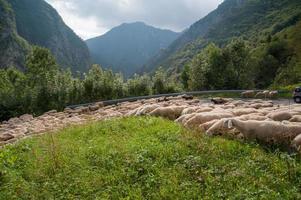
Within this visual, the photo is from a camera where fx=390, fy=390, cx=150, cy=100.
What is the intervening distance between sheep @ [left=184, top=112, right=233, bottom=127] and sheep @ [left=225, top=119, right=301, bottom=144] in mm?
1559

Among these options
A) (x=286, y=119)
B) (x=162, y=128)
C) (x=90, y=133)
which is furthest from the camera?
(x=90, y=133)

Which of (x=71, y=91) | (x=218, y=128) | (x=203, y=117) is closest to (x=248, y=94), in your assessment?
(x=203, y=117)

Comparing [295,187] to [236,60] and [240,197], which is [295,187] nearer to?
[240,197]

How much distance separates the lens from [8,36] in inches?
7810

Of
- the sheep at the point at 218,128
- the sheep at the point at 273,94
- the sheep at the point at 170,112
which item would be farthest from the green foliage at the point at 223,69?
the sheep at the point at 218,128

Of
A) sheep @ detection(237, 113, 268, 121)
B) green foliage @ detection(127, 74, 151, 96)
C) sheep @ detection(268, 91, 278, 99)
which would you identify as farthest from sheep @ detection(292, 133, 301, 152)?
green foliage @ detection(127, 74, 151, 96)

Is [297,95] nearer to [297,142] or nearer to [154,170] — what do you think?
[297,142]

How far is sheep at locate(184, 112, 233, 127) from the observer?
52.0 ft

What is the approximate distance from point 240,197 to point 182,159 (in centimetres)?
293

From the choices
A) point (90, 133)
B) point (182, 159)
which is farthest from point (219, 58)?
point (182, 159)

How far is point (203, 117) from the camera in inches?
631

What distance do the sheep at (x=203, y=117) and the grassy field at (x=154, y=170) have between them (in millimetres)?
902

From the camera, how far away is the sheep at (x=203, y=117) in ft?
52.0

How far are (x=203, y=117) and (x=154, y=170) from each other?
16.2 ft
